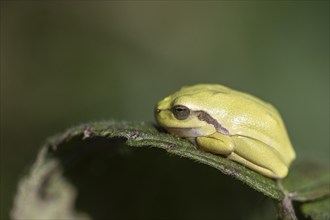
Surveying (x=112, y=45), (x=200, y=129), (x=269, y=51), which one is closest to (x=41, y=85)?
(x=112, y=45)

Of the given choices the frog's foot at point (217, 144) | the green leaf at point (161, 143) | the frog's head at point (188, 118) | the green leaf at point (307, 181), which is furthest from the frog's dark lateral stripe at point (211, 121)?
the green leaf at point (161, 143)

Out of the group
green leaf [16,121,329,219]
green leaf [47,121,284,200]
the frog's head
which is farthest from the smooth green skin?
green leaf [47,121,284,200]

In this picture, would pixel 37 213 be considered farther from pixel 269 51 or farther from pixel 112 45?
pixel 269 51

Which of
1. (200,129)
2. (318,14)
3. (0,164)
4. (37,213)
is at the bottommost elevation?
(0,164)

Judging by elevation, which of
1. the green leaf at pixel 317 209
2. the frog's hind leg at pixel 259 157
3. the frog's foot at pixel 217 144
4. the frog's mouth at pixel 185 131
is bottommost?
the green leaf at pixel 317 209

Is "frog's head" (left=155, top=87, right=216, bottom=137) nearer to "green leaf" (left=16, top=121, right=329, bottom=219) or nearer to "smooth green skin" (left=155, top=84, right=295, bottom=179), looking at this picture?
"smooth green skin" (left=155, top=84, right=295, bottom=179)

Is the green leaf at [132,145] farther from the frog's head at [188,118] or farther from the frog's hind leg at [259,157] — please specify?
the frog's head at [188,118]

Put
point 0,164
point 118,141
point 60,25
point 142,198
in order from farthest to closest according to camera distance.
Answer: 1. point 60,25
2. point 0,164
3. point 142,198
4. point 118,141
